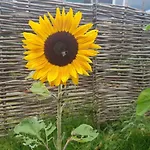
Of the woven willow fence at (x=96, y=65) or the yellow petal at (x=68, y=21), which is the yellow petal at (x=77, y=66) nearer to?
the yellow petal at (x=68, y=21)

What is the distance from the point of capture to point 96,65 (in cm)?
339

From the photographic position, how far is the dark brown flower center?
121cm

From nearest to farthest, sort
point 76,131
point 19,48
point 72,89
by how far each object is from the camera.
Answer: point 76,131 < point 19,48 < point 72,89

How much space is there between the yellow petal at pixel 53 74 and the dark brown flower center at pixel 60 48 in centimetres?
2

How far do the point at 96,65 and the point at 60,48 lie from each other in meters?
2.20

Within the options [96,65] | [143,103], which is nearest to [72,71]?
[143,103]

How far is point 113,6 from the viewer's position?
3.48 meters

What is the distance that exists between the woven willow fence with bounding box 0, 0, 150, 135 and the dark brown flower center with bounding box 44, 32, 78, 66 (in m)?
1.72

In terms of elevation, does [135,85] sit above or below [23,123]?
below

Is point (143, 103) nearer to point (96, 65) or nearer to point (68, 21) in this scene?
point (68, 21)

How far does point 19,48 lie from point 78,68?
181 cm

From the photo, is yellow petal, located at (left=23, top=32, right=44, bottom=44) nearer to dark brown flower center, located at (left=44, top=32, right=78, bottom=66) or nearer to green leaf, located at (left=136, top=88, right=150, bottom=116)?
dark brown flower center, located at (left=44, top=32, right=78, bottom=66)

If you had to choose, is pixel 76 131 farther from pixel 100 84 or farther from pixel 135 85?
pixel 135 85

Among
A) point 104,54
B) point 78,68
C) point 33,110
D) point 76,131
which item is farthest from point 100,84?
point 78,68
